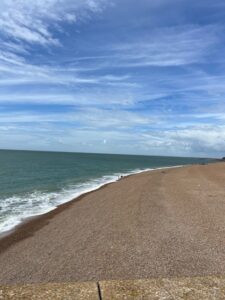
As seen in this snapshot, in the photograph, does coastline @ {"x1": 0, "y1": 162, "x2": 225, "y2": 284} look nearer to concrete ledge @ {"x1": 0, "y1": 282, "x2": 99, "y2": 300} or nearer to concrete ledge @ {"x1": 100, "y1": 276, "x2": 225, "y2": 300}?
concrete ledge @ {"x1": 100, "y1": 276, "x2": 225, "y2": 300}

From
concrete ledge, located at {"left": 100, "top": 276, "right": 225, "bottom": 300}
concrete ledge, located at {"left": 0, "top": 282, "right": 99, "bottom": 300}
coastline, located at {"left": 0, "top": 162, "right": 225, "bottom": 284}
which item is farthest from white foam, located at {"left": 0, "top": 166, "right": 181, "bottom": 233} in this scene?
concrete ledge, located at {"left": 100, "top": 276, "right": 225, "bottom": 300}

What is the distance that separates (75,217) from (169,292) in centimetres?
1308

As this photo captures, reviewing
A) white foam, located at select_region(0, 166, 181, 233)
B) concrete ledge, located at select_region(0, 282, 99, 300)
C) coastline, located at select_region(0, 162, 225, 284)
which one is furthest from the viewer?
white foam, located at select_region(0, 166, 181, 233)

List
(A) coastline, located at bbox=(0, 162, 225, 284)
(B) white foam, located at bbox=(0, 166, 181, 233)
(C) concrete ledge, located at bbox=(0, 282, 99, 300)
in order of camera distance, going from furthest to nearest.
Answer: (B) white foam, located at bbox=(0, 166, 181, 233), (A) coastline, located at bbox=(0, 162, 225, 284), (C) concrete ledge, located at bbox=(0, 282, 99, 300)

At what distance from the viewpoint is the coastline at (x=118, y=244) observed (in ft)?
26.3

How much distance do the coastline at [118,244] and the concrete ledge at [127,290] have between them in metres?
4.17

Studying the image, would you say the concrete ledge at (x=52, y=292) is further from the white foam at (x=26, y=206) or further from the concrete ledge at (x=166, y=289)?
the white foam at (x=26, y=206)

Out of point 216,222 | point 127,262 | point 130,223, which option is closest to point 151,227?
point 130,223

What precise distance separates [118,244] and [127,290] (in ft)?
23.0

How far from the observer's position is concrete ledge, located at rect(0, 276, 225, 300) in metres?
3.19

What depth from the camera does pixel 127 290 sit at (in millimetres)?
3348

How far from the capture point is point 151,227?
12133 mm

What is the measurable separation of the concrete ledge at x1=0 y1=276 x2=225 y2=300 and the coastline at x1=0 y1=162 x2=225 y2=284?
417cm

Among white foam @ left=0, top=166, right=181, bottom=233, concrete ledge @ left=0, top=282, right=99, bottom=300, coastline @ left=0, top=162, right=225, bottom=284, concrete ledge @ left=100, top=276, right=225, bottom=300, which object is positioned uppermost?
concrete ledge @ left=100, top=276, right=225, bottom=300
